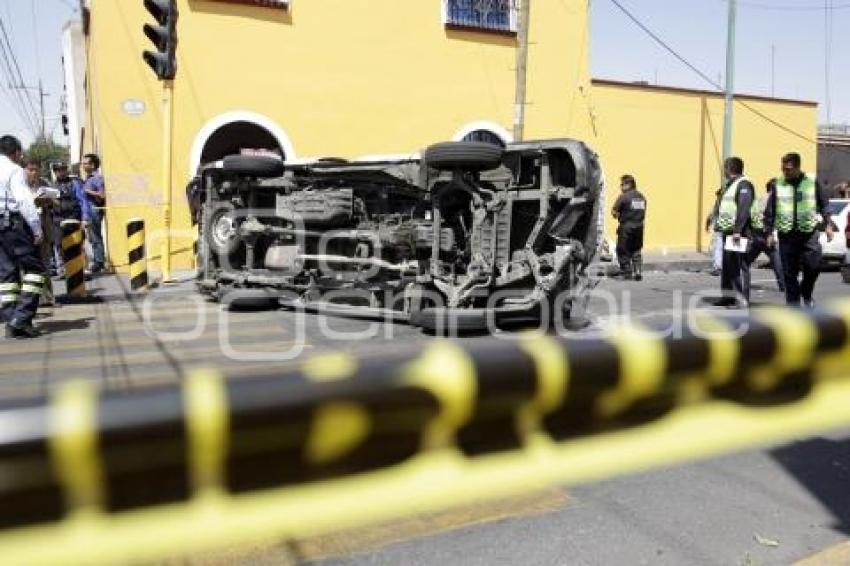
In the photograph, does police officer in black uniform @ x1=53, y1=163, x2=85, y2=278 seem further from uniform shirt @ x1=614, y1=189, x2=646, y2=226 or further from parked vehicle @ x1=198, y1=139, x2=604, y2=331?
uniform shirt @ x1=614, y1=189, x2=646, y2=226

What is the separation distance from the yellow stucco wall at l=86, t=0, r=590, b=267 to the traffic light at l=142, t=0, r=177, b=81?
3195mm

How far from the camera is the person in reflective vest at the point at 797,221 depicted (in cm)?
735

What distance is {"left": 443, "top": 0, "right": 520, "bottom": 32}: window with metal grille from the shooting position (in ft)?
53.6

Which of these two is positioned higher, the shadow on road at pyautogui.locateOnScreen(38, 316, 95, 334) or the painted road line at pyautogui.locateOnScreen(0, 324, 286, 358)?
the shadow on road at pyautogui.locateOnScreen(38, 316, 95, 334)

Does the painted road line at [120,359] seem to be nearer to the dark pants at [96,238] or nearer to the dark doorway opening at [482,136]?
the dark pants at [96,238]

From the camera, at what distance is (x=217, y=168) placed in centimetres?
867

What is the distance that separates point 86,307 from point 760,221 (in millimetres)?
7774

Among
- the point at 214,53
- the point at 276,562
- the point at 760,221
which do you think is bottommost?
the point at 276,562

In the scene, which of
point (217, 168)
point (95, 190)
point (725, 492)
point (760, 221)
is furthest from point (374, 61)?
point (725, 492)

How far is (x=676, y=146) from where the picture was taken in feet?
63.5

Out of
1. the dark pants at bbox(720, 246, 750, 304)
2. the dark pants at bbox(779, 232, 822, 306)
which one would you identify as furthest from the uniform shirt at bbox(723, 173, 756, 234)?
the dark pants at bbox(779, 232, 822, 306)

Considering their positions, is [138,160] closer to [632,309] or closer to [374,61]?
[374,61]

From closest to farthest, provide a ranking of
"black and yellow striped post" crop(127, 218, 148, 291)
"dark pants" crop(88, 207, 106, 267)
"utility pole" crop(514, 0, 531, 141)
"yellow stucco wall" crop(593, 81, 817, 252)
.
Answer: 1. "black and yellow striped post" crop(127, 218, 148, 291)
2. "dark pants" crop(88, 207, 106, 267)
3. "utility pole" crop(514, 0, 531, 141)
4. "yellow stucco wall" crop(593, 81, 817, 252)

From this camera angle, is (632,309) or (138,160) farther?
(138,160)
